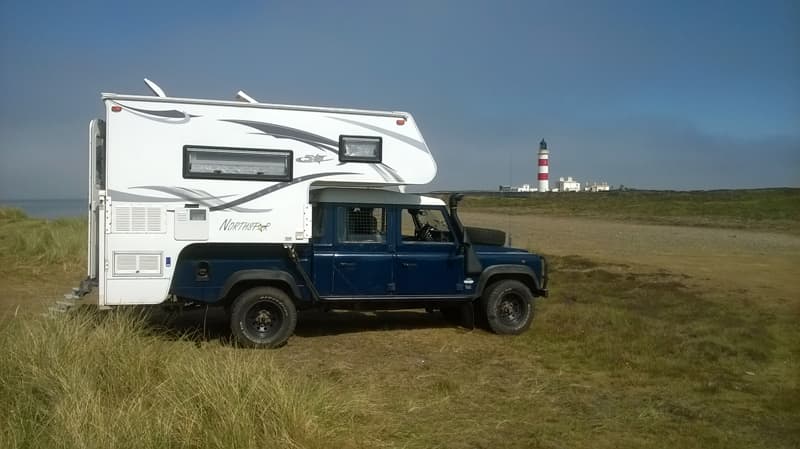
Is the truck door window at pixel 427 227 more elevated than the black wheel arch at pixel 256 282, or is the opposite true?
the truck door window at pixel 427 227

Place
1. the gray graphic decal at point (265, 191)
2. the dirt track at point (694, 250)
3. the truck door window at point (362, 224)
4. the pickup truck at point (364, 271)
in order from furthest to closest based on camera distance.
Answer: the dirt track at point (694, 250)
the truck door window at point (362, 224)
the pickup truck at point (364, 271)
the gray graphic decal at point (265, 191)

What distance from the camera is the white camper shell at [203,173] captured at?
830 cm

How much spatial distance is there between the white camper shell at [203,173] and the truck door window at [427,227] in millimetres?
790

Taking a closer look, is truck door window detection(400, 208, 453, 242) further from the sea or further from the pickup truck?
the sea

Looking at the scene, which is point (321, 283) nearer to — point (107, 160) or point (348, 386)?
point (348, 386)

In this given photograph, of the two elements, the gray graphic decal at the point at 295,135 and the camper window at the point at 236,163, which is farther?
the gray graphic decal at the point at 295,135

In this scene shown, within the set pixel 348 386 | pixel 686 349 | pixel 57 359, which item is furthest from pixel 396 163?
pixel 57 359

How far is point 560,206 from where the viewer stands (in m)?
54.4

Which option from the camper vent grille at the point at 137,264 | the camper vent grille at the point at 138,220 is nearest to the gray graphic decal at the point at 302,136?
the camper vent grille at the point at 138,220

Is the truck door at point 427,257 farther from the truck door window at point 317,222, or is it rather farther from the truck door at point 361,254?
the truck door window at point 317,222

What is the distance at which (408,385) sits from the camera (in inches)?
288

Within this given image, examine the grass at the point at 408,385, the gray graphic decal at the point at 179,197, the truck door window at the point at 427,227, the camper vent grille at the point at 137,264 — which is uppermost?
the gray graphic decal at the point at 179,197

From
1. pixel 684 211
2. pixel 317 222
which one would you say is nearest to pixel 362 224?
pixel 317 222

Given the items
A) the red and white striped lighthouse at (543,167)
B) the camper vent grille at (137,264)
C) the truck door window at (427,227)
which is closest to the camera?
the camper vent grille at (137,264)
